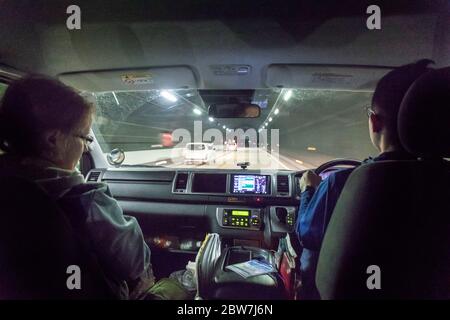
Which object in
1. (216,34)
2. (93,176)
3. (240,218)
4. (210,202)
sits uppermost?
(216,34)

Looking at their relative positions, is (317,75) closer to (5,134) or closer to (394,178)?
(394,178)

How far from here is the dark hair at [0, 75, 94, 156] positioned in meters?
1.19

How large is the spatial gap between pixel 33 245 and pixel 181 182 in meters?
1.94

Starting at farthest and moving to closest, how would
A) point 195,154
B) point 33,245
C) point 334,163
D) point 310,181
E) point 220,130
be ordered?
point 220,130, point 195,154, point 334,163, point 310,181, point 33,245

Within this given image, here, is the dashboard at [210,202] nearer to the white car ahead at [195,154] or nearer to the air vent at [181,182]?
the air vent at [181,182]

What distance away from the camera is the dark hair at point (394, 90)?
4.27 ft

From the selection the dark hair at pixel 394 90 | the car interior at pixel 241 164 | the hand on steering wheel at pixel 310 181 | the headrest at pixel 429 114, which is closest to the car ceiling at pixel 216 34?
the car interior at pixel 241 164

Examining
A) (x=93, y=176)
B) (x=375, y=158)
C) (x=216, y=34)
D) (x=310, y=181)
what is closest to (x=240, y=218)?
(x=310, y=181)

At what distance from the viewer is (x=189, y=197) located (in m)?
2.94

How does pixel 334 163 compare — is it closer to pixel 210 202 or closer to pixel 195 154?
pixel 210 202

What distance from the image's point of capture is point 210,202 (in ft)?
9.58

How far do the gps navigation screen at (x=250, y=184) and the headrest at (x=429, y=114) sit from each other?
1787 mm
